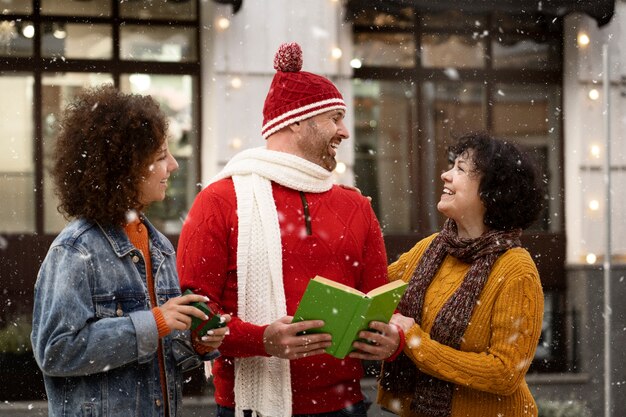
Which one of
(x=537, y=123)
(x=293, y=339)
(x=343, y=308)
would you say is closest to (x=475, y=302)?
(x=343, y=308)

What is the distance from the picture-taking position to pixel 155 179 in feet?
10.8

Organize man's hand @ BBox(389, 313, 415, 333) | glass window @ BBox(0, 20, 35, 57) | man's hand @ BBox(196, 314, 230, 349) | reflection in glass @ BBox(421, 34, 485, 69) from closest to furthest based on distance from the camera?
man's hand @ BBox(196, 314, 230, 349) → man's hand @ BBox(389, 313, 415, 333) → glass window @ BBox(0, 20, 35, 57) → reflection in glass @ BBox(421, 34, 485, 69)

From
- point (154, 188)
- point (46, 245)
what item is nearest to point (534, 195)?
point (154, 188)

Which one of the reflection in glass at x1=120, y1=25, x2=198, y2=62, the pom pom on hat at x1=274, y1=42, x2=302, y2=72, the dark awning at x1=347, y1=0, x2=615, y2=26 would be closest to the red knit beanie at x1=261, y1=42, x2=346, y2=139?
the pom pom on hat at x1=274, y1=42, x2=302, y2=72

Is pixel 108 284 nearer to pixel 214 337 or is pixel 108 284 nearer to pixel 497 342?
pixel 214 337

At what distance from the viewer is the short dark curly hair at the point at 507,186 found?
12.6ft

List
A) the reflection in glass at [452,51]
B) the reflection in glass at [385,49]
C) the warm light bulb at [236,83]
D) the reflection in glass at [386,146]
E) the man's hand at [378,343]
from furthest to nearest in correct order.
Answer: the reflection in glass at [452,51] < the reflection in glass at [386,146] < the reflection in glass at [385,49] < the warm light bulb at [236,83] < the man's hand at [378,343]

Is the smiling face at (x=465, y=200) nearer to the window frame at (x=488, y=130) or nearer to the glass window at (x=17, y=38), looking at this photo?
the window frame at (x=488, y=130)

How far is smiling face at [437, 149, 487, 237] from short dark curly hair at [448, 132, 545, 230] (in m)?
0.03

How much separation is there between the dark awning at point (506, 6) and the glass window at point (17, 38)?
10.4 ft

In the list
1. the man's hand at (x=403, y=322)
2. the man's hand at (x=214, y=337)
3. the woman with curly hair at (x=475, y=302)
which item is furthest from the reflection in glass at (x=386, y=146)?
the man's hand at (x=214, y=337)

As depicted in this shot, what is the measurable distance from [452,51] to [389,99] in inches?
33.7

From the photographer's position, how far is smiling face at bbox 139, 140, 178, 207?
3268 millimetres

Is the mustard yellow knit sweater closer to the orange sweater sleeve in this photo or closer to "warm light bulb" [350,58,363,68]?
the orange sweater sleeve
